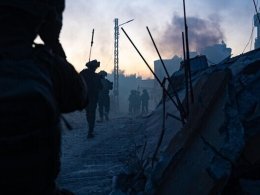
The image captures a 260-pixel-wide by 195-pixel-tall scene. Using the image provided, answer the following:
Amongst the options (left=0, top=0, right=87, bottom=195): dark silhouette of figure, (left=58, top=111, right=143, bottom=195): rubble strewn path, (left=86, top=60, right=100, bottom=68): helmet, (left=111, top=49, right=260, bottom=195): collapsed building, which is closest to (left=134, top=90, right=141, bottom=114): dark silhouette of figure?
(left=86, top=60, right=100, bottom=68): helmet

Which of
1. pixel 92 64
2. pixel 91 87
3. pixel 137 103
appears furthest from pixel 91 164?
pixel 137 103

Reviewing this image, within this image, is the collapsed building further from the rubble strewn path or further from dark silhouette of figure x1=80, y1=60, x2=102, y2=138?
dark silhouette of figure x1=80, y1=60, x2=102, y2=138

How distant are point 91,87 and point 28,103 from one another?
11.2 meters

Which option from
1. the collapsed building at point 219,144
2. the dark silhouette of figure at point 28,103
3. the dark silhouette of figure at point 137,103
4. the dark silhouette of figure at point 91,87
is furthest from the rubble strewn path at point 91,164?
the dark silhouette of figure at point 137,103

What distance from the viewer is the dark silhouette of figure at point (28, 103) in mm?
1472

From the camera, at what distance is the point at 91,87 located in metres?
12.7

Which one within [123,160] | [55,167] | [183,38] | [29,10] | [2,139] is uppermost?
[183,38]

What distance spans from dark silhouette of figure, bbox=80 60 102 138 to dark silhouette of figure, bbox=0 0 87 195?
10.3 metres

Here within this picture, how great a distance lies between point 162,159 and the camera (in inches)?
141

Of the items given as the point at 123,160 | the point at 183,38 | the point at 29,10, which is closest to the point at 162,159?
the point at 183,38

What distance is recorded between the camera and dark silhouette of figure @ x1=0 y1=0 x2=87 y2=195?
1.47 metres

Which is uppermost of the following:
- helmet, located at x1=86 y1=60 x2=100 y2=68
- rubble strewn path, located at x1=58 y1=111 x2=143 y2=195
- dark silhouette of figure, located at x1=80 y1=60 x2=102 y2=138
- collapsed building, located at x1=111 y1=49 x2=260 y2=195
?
helmet, located at x1=86 y1=60 x2=100 y2=68

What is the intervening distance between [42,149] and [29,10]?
48cm

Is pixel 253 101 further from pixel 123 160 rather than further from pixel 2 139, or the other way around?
pixel 123 160
